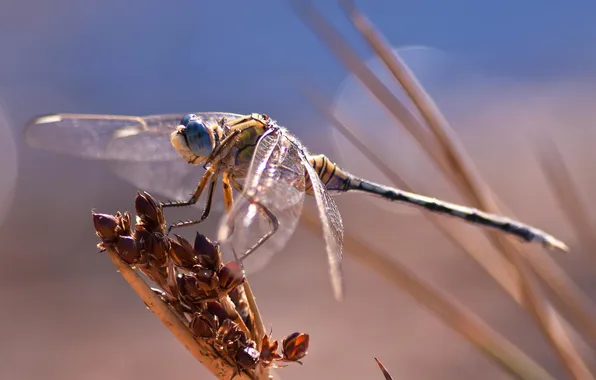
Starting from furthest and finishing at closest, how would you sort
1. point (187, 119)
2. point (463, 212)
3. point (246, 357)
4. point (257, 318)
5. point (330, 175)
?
point (330, 175)
point (463, 212)
point (187, 119)
point (257, 318)
point (246, 357)

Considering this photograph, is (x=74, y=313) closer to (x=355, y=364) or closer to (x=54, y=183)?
(x=355, y=364)

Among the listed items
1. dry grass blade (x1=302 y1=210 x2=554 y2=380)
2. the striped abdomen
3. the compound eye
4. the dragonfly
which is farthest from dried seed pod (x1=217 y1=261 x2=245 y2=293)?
the striped abdomen

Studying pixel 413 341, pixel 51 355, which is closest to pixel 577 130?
pixel 413 341

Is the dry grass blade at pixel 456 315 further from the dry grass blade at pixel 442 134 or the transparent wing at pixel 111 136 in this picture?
the transparent wing at pixel 111 136

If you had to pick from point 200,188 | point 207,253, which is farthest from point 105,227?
point 200,188

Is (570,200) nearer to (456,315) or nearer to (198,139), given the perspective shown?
(456,315)

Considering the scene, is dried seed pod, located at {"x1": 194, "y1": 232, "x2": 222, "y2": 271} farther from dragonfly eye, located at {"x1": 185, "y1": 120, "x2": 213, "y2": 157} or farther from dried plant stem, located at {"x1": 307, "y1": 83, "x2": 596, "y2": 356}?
dragonfly eye, located at {"x1": 185, "y1": 120, "x2": 213, "y2": 157}

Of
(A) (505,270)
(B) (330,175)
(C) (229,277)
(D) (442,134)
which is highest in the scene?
(B) (330,175)
